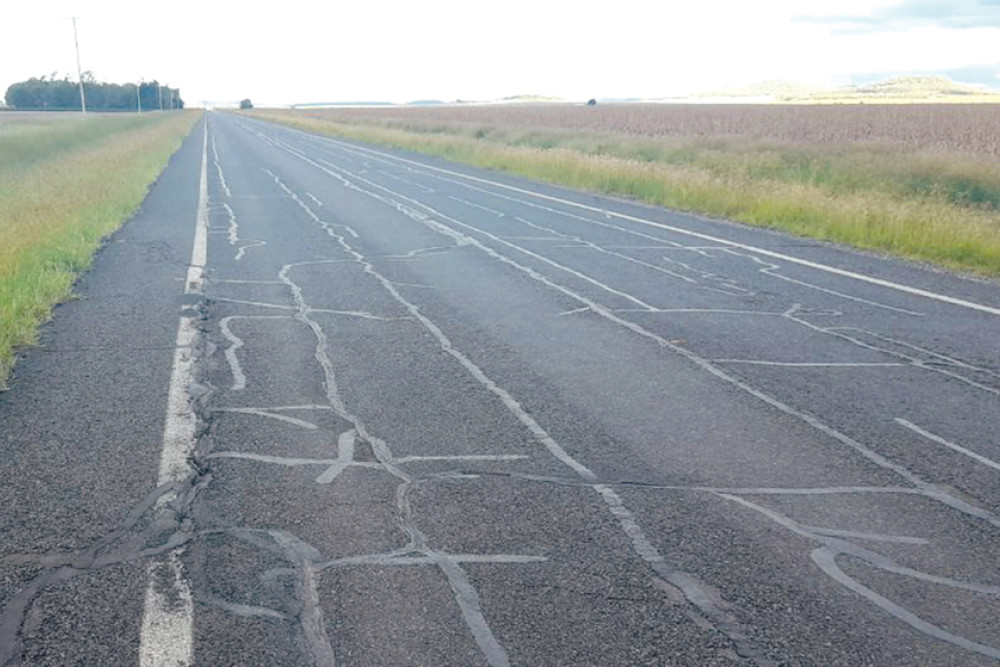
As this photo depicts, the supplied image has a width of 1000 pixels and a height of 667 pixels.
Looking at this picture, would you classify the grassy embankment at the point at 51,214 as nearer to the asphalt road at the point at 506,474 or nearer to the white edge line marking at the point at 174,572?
the asphalt road at the point at 506,474

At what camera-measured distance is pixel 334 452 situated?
5.47m

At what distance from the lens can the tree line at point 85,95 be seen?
160 meters

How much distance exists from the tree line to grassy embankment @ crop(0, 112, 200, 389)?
13257 centimetres

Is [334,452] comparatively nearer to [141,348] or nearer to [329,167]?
[141,348]

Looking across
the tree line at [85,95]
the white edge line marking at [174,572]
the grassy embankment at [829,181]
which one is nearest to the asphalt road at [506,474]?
the white edge line marking at [174,572]

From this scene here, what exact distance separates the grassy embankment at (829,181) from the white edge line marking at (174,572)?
883cm

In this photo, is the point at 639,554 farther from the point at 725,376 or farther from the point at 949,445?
the point at 725,376

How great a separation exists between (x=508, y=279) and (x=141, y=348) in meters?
4.31

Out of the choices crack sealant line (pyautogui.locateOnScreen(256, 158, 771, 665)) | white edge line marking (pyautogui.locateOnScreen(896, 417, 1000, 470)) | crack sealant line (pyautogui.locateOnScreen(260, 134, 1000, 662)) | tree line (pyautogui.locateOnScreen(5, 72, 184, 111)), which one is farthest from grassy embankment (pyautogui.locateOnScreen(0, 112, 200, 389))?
tree line (pyautogui.locateOnScreen(5, 72, 184, 111))

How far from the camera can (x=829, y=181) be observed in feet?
69.9

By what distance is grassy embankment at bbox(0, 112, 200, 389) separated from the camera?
9.13 meters

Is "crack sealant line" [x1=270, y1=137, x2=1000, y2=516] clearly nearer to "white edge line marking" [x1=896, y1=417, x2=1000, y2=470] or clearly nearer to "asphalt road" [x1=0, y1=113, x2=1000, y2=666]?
"asphalt road" [x1=0, y1=113, x2=1000, y2=666]

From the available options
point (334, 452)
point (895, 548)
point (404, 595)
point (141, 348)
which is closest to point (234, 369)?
point (141, 348)

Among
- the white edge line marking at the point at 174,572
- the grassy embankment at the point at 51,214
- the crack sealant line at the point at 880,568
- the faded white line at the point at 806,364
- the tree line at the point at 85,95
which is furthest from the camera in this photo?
the tree line at the point at 85,95
